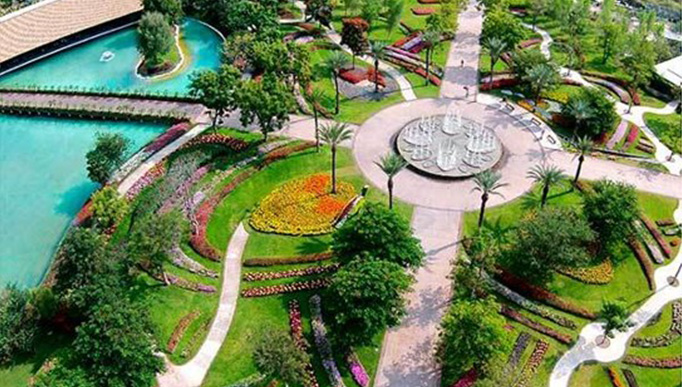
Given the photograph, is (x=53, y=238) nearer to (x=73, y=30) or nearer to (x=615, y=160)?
(x=73, y=30)

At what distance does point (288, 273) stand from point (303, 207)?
31.4 ft

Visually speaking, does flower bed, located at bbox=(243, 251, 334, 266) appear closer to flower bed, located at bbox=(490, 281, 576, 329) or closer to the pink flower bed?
flower bed, located at bbox=(490, 281, 576, 329)

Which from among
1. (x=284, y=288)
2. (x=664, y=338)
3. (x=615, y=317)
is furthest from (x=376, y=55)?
(x=664, y=338)

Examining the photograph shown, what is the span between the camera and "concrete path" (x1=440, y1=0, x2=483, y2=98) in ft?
293

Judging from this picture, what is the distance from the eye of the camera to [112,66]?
95688mm

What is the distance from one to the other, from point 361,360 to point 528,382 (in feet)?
44.9

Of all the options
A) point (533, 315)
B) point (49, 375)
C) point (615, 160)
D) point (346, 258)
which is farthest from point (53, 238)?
point (615, 160)

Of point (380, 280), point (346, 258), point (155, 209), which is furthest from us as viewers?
point (155, 209)

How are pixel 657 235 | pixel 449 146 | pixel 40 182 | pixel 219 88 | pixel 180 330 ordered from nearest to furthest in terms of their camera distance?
pixel 180 330 → pixel 657 235 → pixel 40 182 → pixel 219 88 → pixel 449 146

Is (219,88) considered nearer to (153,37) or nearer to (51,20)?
(153,37)

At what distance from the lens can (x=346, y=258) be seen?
5722 centimetres

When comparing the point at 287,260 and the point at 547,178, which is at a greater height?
the point at 547,178

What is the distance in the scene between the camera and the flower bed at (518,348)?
177 feet

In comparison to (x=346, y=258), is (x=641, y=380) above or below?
below
